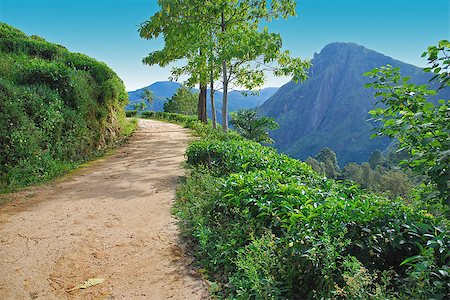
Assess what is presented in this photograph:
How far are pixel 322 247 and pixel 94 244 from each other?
11.5 ft

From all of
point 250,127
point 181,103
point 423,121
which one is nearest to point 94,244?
point 423,121

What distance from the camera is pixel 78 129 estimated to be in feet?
36.2

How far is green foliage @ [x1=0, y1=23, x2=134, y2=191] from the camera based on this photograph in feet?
25.8

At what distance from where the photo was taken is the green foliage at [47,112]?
7.86 m

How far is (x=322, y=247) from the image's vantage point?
10.6 ft

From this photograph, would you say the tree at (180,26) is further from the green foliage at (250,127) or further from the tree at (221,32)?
the green foliage at (250,127)

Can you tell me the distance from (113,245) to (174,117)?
34.2 meters

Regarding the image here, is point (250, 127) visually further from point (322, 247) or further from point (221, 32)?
point (322, 247)

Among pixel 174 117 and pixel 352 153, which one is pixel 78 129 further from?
pixel 352 153

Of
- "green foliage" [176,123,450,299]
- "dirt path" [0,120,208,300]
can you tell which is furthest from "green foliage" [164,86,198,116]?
"green foliage" [176,123,450,299]

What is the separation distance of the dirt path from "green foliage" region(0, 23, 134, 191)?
101cm

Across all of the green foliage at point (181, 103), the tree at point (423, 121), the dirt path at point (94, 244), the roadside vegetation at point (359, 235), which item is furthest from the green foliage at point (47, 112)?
the green foliage at point (181, 103)

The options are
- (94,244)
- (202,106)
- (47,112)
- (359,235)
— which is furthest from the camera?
(202,106)

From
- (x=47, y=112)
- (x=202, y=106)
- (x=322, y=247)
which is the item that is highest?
(x=202, y=106)
